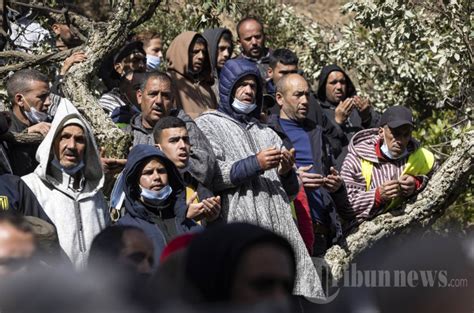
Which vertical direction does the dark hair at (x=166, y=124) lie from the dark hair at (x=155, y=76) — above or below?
below

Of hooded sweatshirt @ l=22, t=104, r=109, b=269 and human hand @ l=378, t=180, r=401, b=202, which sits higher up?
hooded sweatshirt @ l=22, t=104, r=109, b=269

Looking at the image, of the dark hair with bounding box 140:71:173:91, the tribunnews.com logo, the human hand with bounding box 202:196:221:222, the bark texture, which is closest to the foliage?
the bark texture

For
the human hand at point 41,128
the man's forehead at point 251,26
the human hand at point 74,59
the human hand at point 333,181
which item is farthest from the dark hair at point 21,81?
the man's forehead at point 251,26

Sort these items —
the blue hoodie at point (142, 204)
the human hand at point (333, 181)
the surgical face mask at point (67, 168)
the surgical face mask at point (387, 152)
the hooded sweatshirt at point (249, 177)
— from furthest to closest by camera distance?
the surgical face mask at point (387, 152)
the human hand at point (333, 181)
the hooded sweatshirt at point (249, 177)
the surgical face mask at point (67, 168)
the blue hoodie at point (142, 204)

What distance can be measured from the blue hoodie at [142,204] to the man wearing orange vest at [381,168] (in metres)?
2.14

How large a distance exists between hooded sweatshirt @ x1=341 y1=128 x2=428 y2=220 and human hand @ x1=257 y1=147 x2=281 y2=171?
1525mm

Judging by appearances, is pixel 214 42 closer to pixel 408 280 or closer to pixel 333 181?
pixel 333 181

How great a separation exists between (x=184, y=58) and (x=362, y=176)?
148 cm

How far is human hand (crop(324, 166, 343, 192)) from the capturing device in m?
7.39

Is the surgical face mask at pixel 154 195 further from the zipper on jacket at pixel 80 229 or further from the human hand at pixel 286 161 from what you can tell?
the human hand at pixel 286 161

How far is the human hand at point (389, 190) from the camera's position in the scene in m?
7.70

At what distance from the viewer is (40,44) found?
930 cm

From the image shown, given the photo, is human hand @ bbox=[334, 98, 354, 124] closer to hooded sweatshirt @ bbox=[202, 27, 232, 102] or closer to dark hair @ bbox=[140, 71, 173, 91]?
hooded sweatshirt @ bbox=[202, 27, 232, 102]

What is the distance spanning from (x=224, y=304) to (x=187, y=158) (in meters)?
4.42
